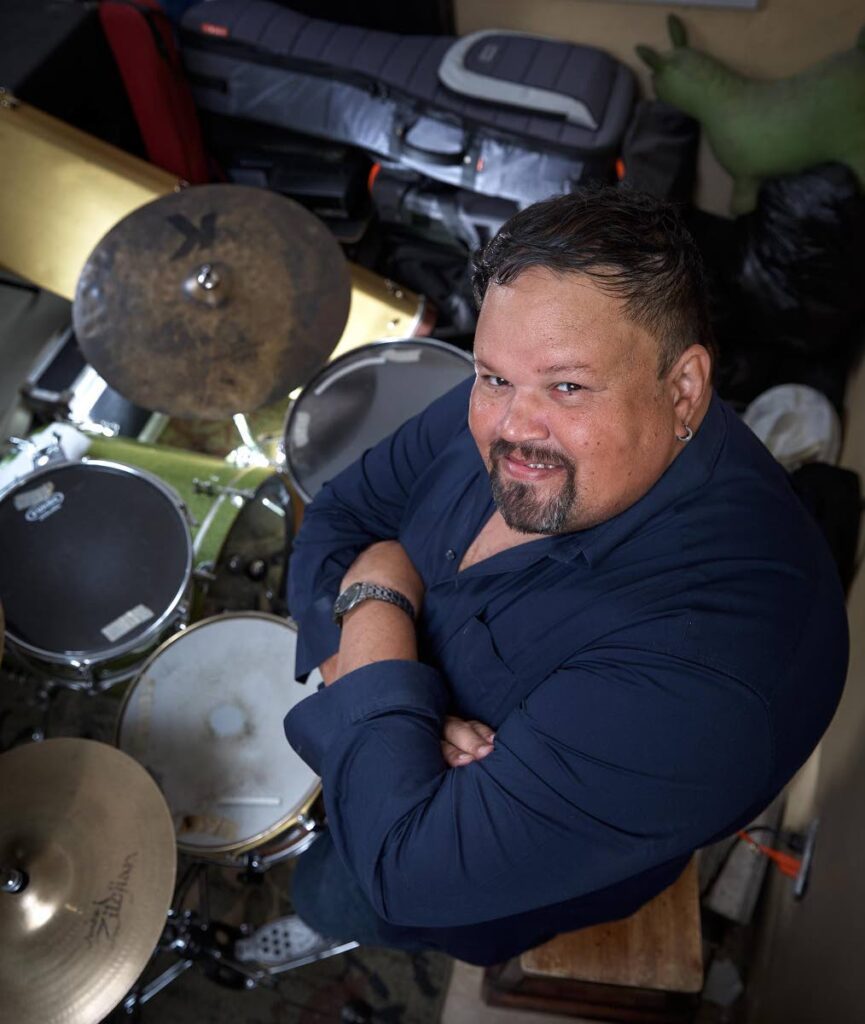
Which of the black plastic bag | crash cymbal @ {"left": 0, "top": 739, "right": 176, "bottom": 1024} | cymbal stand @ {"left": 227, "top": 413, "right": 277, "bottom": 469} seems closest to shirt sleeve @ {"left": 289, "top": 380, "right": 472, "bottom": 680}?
crash cymbal @ {"left": 0, "top": 739, "right": 176, "bottom": 1024}

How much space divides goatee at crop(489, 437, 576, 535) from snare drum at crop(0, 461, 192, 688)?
1259mm

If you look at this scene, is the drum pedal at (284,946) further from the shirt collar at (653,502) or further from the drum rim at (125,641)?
the shirt collar at (653,502)

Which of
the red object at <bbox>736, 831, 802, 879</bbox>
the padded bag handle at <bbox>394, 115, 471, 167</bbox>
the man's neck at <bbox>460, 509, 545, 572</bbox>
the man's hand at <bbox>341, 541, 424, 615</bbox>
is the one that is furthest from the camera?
the padded bag handle at <bbox>394, 115, 471, 167</bbox>

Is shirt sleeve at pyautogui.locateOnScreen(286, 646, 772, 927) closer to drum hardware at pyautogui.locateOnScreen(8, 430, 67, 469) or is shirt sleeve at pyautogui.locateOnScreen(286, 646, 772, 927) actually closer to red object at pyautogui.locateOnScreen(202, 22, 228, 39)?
drum hardware at pyautogui.locateOnScreen(8, 430, 67, 469)

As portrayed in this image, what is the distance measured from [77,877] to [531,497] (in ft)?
4.13

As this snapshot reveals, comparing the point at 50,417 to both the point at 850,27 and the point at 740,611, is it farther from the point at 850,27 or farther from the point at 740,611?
the point at 850,27

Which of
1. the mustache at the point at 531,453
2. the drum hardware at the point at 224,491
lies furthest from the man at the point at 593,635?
the drum hardware at the point at 224,491

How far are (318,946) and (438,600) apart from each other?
1.35 meters

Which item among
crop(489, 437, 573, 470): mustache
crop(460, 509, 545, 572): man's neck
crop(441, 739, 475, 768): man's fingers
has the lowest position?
crop(441, 739, 475, 768): man's fingers

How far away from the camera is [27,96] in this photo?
291 cm

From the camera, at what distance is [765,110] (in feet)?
8.89

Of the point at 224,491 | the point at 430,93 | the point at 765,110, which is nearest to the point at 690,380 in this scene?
the point at 224,491

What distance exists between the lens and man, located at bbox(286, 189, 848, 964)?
938mm

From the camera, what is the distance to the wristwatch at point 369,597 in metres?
1.28
